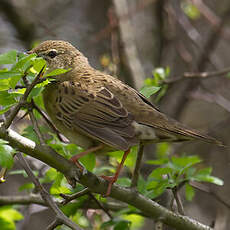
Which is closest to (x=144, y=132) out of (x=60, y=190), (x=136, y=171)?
(x=136, y=171)

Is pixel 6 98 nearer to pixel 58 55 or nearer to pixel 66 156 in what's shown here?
pixel 66 156

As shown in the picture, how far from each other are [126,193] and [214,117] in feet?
17.3

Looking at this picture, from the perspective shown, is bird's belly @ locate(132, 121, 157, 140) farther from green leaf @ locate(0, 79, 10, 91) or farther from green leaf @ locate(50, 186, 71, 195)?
green leaf @ locate(0, 79, 10, 91)

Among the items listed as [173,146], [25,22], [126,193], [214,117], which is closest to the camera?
[126,193]

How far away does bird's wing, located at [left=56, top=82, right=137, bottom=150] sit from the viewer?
8.74 feet

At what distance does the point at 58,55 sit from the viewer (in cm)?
329

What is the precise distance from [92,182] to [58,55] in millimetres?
1253

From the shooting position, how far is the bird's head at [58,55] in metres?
3.20

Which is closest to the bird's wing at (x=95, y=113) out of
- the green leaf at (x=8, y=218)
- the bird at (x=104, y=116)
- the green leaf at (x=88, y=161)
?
the bird at (x=104, y=116)

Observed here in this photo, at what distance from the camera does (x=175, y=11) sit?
239 inches

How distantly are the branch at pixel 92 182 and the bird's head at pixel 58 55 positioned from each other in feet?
3.87

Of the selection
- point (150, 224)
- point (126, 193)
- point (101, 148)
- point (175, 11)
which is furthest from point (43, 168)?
point (175, 11)

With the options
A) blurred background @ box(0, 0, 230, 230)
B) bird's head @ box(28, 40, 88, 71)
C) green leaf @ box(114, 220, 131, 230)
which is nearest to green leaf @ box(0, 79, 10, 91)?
bird's head @ box(28, 40, 88, 71)

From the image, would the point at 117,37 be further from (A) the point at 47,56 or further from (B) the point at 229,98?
(B) the point at 229,98
